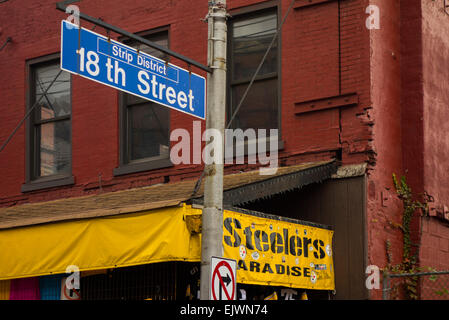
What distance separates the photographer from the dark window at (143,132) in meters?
13.9

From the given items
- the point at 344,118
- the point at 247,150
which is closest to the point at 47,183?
the point at 247,150

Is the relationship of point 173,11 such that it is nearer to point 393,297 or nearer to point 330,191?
point 330,191

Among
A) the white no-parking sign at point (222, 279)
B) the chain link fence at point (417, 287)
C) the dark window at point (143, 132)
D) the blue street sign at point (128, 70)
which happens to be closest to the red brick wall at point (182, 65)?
the dark window at point (143, 132)

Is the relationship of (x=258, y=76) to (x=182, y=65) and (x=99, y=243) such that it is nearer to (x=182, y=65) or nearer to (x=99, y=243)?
(x=182, y=65)

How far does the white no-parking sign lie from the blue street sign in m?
1.69

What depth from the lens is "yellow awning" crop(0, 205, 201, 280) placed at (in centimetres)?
966

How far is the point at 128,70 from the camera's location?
8617 millimetres

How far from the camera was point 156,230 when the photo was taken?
9789 millimetres

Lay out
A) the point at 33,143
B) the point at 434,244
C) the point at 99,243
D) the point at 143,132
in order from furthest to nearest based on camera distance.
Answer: the point at 33,143 < the point at 143,132 < the point at 434,244 < the point at 99,243

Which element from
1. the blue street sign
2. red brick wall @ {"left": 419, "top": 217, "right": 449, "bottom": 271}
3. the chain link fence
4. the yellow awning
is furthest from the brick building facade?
the blue street sign

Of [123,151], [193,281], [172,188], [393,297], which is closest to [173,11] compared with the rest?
[123,151]

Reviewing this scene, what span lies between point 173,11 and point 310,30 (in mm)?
2707

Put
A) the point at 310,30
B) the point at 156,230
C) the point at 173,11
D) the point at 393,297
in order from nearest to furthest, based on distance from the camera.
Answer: the point at 156,230 < the point at 393,297 < the point at 310,30 < the point at 173,11

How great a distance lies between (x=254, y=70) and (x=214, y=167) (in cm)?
458
